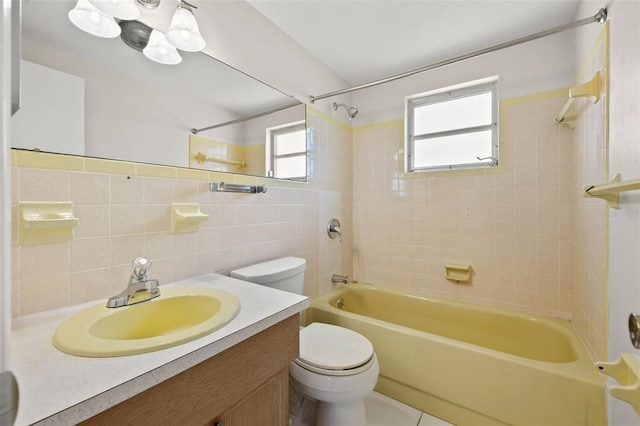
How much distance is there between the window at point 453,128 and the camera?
6.48ft

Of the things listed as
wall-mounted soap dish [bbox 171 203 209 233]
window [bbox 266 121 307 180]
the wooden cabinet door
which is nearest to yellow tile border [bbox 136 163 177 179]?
wall-mounted soap dish [bbox 171 203 209 233]

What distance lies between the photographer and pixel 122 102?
1021mm

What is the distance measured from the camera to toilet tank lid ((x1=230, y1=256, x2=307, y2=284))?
1303 millimetres

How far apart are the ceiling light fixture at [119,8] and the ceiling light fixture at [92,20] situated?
0.03 m

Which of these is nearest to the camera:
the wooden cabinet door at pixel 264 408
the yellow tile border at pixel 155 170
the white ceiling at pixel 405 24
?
the wooden cabinet door at pixel 264 408

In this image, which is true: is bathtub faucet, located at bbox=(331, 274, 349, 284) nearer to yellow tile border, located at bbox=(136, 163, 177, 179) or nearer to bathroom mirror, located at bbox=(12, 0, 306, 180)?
bathroom mirror, located at bbox=(12, 0, 306, 180)

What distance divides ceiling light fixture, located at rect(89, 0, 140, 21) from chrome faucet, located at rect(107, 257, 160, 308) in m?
0.91

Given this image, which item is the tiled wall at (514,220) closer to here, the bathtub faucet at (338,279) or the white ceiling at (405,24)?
the bathtub faucet at (338,279)

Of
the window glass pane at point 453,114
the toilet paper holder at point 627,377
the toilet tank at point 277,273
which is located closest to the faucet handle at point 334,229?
the toilet tank at point 277,273

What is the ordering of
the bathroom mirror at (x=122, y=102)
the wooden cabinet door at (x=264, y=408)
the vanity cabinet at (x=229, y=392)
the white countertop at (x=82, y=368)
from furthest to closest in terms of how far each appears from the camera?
the bathroom mirror at (x=122, y=102), the wooden cabinet door at (x=264, y=408), the vanity cabinet at (x=229, y=392), the white countertop at (x=82, y=368)

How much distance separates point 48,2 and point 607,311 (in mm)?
2425

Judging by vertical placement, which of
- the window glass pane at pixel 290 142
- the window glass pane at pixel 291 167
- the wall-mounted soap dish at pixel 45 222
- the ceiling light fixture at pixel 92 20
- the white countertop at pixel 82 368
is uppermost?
the ceiling light fixture at pixel 92 20

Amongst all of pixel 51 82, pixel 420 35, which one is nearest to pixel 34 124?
pixel 51 82

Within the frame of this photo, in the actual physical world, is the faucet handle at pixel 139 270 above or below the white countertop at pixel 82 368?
above
